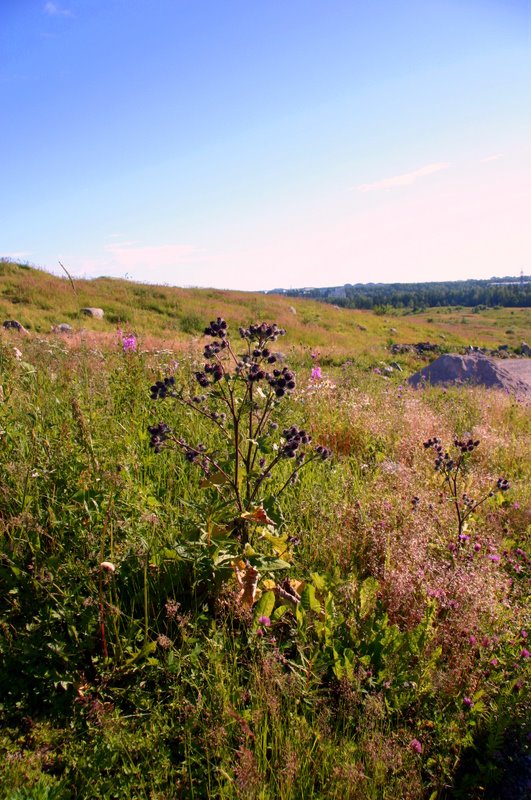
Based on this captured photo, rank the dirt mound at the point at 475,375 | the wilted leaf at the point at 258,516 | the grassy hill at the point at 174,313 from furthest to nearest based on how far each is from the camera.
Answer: the grassy hill at the point at 174,313, the dirt mound at the point at 475,375, the wilted leaf at the point at 258,516

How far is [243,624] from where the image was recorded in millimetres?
2406

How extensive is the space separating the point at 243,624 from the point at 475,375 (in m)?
10.4

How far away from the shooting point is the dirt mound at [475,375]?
10891 millimetres

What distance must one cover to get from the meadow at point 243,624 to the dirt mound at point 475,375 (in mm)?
7558

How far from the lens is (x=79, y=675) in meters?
2.19

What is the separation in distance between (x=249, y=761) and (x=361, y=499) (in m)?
2.43

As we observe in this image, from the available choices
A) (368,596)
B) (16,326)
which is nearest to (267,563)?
(368,596)

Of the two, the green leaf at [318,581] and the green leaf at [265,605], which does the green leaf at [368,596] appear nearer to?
the green leaf at [318,581]

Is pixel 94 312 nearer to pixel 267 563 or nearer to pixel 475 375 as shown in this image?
pixel 475 375

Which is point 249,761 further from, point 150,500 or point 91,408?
point 91,408

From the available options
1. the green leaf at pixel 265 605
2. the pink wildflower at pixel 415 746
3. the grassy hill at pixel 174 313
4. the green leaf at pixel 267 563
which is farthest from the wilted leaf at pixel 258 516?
the grassy hill at pixel 174 313

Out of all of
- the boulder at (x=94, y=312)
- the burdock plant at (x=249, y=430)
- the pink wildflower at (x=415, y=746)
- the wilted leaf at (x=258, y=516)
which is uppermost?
the boulder at (x=94, y=312)

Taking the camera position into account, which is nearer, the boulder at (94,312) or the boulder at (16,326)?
the boulder at (16,326)

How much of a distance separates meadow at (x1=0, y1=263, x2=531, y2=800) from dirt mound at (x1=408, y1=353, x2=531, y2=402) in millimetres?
7558
